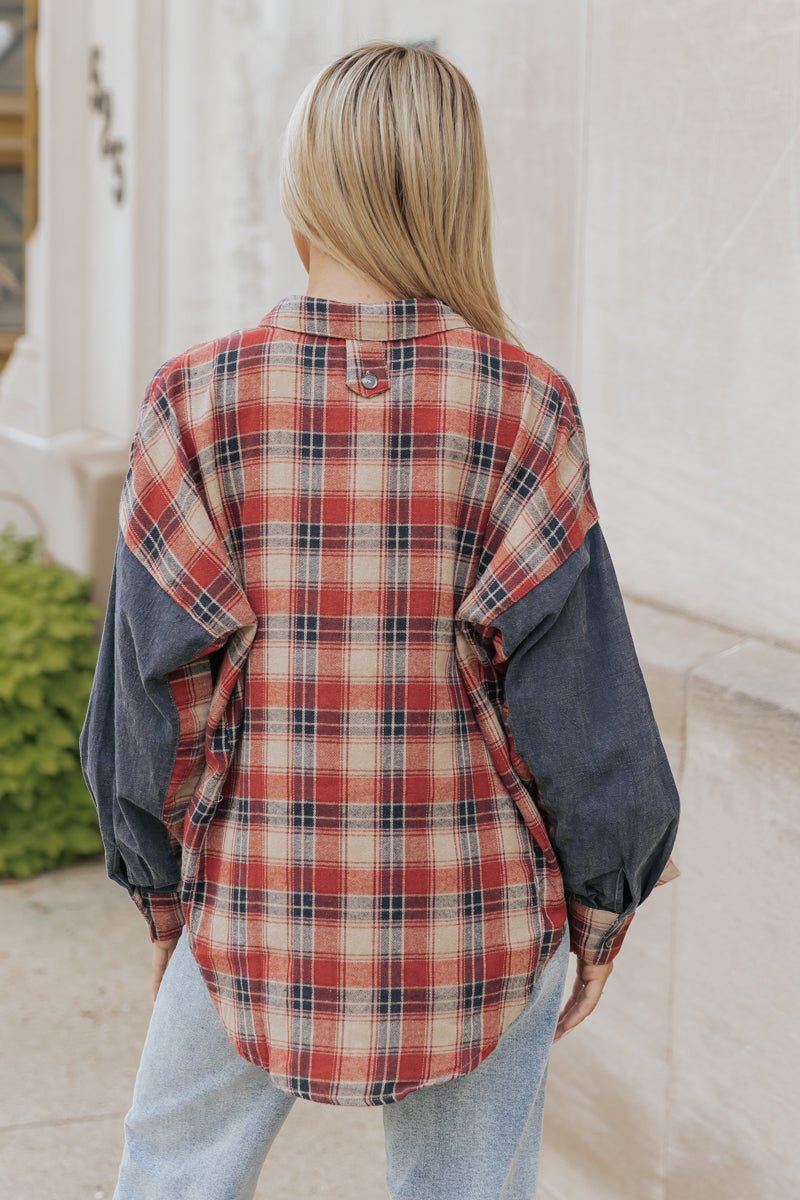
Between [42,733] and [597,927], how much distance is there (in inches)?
128

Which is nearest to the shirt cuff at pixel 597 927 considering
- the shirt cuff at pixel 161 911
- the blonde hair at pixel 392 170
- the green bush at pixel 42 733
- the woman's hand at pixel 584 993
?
the woman's hand at pixel 584 993

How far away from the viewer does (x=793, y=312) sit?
7.66ft

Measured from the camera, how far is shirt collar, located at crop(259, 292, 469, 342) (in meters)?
1.55

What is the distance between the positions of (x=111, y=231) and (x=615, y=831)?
4249 millimetres

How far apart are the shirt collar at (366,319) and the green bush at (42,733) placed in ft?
10.5

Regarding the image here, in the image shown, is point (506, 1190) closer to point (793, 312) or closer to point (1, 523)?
point (793, 312)

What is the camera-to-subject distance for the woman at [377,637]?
1539mm

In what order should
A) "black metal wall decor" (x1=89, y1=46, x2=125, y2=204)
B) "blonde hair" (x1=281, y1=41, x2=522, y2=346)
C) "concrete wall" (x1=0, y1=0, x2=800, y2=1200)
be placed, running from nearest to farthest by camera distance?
"blonde hair" (x1=281, y1=41, x2=522, y2=346)
"concrete wall" (x1=0, y1=0, x2=800, y2=1200)
"black metal wall decor" (x1=89, y1=46, x2=125, y2=204)

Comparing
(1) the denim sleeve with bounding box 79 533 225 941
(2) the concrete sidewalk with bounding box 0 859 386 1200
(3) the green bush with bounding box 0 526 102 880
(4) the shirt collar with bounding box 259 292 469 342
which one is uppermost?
(4) the shirt collar with bounding box 259 292 469 342

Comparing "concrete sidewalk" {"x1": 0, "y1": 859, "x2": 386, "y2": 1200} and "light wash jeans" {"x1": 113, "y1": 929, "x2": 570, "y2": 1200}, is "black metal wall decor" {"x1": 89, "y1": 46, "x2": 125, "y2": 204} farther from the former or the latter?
"light wash jeans" {"x1": 113, "y1": 929, "x2": 570, "y2": 1200}

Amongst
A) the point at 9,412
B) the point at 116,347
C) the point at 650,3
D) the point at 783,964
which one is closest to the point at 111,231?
the point at 116,347

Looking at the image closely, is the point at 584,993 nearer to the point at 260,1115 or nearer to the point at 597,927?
→ the point at 597,927

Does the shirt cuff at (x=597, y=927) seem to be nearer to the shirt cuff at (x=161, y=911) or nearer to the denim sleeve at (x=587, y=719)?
A: the denim sleeve at (x=587, y=719)

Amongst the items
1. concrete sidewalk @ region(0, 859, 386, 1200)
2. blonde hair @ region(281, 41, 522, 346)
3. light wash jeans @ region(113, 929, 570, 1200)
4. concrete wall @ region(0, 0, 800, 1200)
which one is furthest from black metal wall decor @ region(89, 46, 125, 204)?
light wash jeans @ region(113, 929, 570, 1200)
